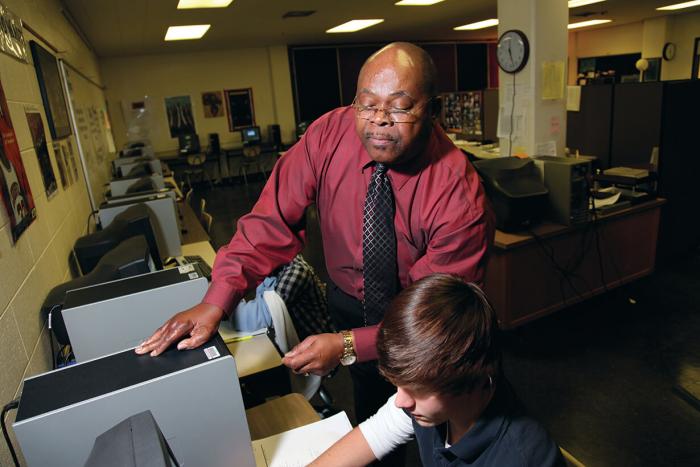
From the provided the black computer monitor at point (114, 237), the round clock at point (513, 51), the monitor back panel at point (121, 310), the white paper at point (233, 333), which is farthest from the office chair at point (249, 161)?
the monitor back panel at point (121, 310)

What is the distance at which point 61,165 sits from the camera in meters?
2.55

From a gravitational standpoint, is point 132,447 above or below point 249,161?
above

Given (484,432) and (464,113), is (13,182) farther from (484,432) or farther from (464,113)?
(464,113)

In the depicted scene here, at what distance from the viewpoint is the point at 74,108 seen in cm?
356

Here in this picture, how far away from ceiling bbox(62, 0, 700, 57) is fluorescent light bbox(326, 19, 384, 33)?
0.61 feet

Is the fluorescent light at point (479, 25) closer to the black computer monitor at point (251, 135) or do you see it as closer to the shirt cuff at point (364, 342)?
the black computer monitor at point (251, 135)

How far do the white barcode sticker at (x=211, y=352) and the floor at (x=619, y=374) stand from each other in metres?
1.47

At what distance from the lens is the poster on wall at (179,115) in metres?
9.31

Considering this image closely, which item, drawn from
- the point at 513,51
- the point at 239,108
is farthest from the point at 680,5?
the point at 239,108

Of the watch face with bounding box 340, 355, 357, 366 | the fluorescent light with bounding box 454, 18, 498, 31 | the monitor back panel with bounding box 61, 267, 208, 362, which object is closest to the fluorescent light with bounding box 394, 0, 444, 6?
the fluorescent light with bounding box 454, 18, 498, 31

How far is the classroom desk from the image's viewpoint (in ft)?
9.35

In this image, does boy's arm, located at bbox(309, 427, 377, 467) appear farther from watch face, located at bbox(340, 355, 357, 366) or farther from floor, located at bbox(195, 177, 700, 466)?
floor, located at bbox(195, 177, 700, 466)

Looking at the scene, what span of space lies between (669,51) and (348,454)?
37.5 feet

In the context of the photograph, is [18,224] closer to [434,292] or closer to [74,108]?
[434,292]
